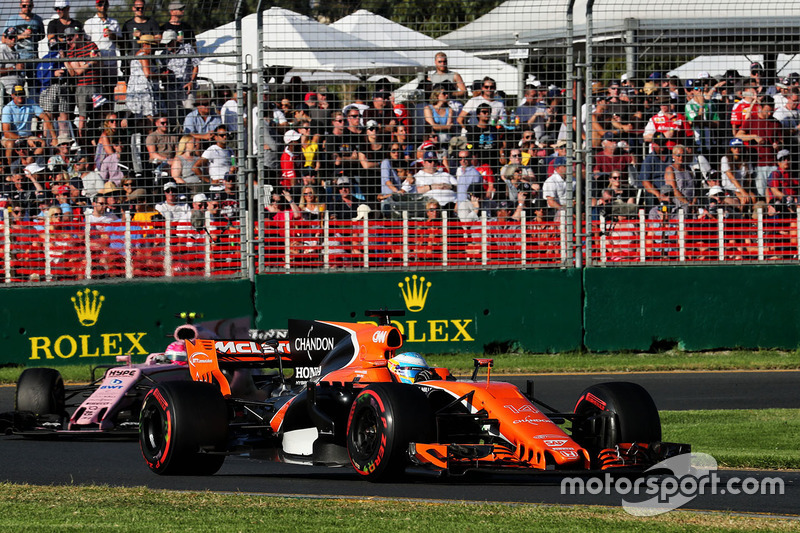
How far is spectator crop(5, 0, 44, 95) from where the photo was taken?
1471cm

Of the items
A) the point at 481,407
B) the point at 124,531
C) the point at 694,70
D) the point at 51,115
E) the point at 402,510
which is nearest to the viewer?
the point at 124,531

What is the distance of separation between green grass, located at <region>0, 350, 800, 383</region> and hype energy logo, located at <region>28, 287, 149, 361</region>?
193mm

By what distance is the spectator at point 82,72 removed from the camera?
14594 mm

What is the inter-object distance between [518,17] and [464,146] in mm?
1876

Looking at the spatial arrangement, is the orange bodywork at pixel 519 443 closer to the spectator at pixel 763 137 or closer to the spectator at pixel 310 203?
the spectator at pixel 310 203

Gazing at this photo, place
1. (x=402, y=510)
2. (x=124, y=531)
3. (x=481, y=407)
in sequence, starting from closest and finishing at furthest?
(x=124, y=531) → (x=402, y=510) → (x=481, y=407)

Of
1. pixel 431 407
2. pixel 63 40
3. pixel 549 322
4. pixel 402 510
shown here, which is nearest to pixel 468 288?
pixel 549 322

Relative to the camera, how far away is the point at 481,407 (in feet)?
24.2

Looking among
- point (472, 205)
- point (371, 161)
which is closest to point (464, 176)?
point (472, 205)

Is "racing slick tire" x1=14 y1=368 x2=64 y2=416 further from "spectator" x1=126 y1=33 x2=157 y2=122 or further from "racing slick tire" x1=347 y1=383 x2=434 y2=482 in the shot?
"spectator" x1=126 y1=33 x2=157 y2=122

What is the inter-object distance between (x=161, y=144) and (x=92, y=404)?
501cm

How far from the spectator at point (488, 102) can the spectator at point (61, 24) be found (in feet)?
15.7

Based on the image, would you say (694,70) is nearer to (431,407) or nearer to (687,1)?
(687,1)

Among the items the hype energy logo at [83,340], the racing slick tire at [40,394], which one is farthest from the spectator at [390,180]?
the racing slick tire at [40,394]
